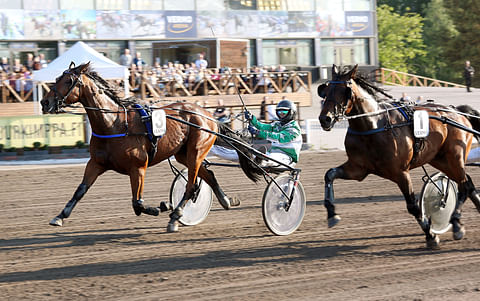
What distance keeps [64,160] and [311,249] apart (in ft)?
33.5

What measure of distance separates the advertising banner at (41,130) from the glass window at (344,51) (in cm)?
1787

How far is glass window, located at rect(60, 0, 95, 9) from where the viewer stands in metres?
26.1

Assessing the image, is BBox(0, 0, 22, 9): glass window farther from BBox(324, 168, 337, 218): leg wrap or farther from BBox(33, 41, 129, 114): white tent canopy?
BBox(324, 168, 337, 218): leg wrap

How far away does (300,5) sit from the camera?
103 ft

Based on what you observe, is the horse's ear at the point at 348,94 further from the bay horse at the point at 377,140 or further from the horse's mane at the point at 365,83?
the horse's mane at the point at 365,83

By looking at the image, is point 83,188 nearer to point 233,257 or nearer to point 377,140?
point 233,257

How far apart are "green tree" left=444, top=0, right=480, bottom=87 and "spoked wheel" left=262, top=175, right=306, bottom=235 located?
40249mm

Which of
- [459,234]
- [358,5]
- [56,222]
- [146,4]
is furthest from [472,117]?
[358,5]

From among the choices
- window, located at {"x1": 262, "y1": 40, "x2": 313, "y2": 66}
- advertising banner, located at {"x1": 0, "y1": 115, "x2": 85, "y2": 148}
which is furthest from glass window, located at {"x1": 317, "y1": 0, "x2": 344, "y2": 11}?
advertising banner, located at {"x1": 0, "y1": 115, "x2": 85, "y2": 148}

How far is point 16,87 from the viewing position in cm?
1833

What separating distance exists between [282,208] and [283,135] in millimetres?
884

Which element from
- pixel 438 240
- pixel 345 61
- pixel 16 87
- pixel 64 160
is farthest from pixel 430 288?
pixel 345 61

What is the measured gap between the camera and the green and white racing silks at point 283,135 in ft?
25.3

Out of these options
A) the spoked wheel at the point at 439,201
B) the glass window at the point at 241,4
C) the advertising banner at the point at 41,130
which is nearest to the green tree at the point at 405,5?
the glass window at the point at 241,4
